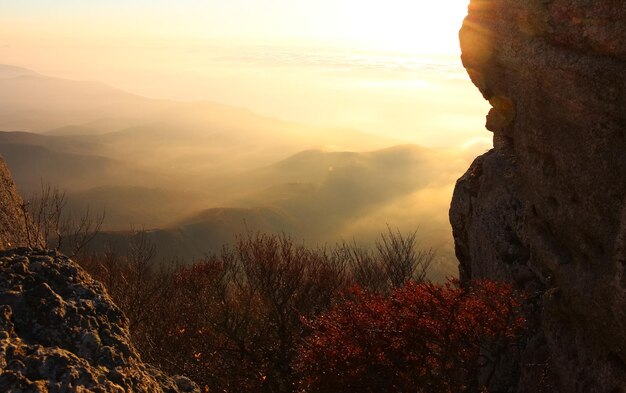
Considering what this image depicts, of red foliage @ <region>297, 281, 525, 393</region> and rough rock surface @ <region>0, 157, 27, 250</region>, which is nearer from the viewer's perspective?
red foliage @ <region>297, 281, 525, 393</region>

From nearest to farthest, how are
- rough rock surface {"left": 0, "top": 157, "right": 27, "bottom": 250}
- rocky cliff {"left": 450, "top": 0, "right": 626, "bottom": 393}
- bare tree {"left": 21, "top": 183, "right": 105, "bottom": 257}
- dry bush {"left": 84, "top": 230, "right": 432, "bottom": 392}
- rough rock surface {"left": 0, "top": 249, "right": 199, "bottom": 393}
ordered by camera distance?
rough rock surface {"left": 0, "top": 249, "right": 199, "bottom": 393}, rocky cliff {"left": 450, "top": 0, "right": 626, "bottom": 393}, rough rock surface {"left": 0, "top": 157, "right": 27, "bottom": 250}, bare tree {"left": 21, "top": 183, "right": 105, "bottom": 257}, dry bush {"left": 84, "top": 230, "right": 432, "bottom": 392}

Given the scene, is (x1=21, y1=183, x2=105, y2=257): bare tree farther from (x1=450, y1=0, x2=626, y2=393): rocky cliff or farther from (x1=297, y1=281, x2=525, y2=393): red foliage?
(x1=450, y1=0, x2=626, y2=393): rocky cliff

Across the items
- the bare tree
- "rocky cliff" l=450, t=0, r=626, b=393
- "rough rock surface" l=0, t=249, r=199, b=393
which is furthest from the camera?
the bare tree

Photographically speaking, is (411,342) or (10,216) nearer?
(411,342)

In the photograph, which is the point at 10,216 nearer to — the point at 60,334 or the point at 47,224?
the point at 47,224

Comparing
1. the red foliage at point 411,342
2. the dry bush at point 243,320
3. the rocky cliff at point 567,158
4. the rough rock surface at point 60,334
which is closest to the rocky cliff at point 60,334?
the rough rock surface at point 60,334

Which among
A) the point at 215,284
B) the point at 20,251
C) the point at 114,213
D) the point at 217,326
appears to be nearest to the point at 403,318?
the point at 20,251

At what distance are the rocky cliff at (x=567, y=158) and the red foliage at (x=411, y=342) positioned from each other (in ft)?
4.37

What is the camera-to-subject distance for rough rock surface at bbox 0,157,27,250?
41.3ft

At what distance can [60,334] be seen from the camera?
7035mm

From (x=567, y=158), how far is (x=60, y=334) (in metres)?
8.85

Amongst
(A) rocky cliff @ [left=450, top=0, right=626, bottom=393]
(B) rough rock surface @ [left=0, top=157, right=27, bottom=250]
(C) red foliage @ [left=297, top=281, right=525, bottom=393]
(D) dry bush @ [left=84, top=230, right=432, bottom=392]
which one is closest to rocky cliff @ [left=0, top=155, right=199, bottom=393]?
(C) red foliage @ [left=297, top=281, right=525, bottom=393]

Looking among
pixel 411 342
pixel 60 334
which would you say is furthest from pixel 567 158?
pixel 60 334

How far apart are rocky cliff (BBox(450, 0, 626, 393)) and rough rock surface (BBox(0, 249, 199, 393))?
737 cm
